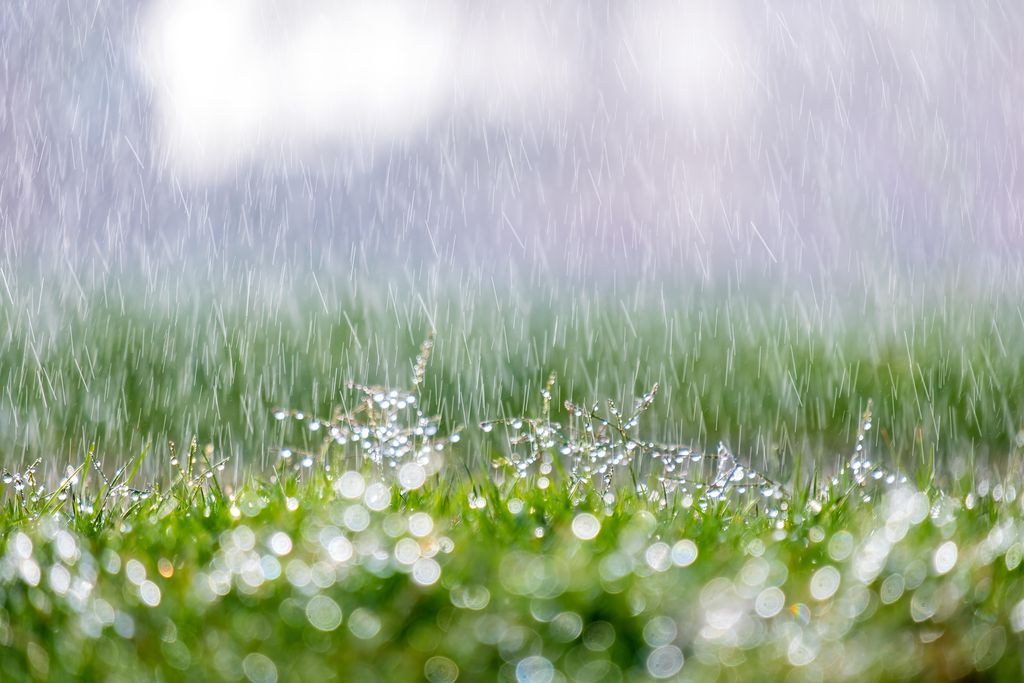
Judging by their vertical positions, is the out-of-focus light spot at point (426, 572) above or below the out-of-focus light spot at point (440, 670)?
above

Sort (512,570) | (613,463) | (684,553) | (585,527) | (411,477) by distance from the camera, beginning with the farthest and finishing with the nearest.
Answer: (613,463), (411,477), (585,527), (684,553), (512,570)

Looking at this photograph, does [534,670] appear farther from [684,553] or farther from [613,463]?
Result: [613,463]

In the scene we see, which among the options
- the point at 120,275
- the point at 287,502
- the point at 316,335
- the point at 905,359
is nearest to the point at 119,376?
the point at 316,335

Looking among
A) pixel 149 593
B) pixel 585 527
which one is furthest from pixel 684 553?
pixel 149 593

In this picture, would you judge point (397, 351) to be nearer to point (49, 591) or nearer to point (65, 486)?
point (65, 486)

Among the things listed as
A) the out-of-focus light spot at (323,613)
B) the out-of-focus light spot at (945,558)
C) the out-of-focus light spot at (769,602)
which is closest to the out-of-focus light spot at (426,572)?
the out-of-focus light spot at (323,613)

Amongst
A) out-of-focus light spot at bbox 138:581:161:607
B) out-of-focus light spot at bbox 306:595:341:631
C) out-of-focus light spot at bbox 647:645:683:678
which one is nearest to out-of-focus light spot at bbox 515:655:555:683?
out-of-focus light spot at bbox 647:645:683:678

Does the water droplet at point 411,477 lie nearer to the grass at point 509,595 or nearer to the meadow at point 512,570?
the meadow at point 512,570

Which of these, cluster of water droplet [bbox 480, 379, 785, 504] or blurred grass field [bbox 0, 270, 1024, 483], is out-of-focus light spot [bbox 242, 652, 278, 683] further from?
blurred grass field [bbox 0, 270, 1024, 483]
